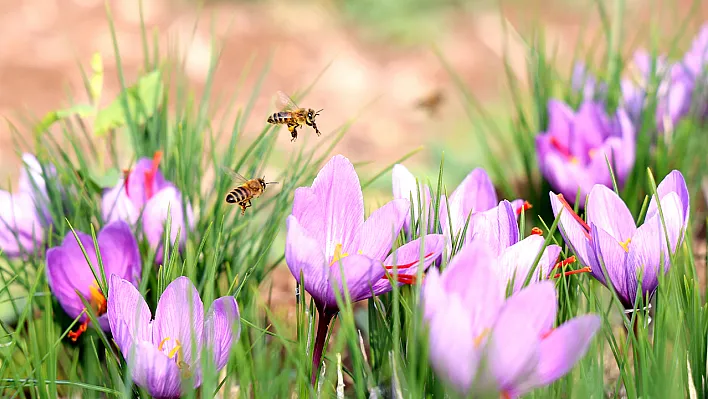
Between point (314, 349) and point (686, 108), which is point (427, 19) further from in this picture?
point (314, 349)

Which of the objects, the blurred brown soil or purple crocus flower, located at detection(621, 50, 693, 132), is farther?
the blurred brown soil

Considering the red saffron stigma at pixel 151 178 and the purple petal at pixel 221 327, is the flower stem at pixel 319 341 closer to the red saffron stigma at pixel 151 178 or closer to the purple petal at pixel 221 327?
the purple petal at pixel 221 327

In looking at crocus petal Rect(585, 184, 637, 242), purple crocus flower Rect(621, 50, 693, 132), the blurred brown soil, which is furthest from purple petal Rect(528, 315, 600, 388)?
the blurred brown soil

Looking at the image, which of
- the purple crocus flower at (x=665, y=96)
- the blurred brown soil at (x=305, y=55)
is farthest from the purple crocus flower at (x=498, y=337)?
the blurred brown soil at (x=305, y=55)

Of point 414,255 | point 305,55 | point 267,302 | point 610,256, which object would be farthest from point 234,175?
point 305,55

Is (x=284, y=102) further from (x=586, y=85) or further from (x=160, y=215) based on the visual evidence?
(x=586, y=85)

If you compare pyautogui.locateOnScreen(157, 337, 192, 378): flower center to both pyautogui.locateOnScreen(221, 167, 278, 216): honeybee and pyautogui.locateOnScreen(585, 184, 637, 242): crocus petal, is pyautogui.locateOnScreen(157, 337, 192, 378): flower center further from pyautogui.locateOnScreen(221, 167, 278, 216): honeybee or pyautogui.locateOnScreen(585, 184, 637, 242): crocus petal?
pyautogui.locateOnScreen(585, 184, 637, 242): crocus petal

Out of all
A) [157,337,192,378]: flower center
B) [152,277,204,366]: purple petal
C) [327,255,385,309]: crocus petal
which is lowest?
[157,337,192,378]: flower center
